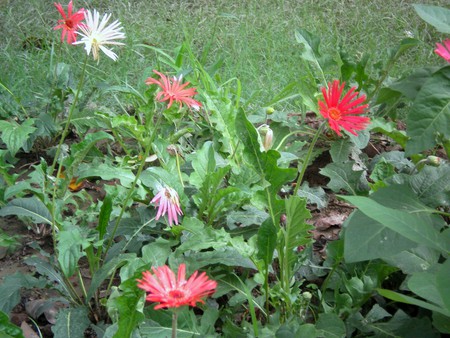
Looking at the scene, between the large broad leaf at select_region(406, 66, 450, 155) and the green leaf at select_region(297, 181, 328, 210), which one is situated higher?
the large broad leaf at select_region(406, 66, 450, 155)

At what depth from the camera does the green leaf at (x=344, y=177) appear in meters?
2.23

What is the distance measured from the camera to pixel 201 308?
186 cm

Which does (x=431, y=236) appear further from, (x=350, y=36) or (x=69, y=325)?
(x=350, y=36)

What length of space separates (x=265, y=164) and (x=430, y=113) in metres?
0.45

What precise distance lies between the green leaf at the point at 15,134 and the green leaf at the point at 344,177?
3.74 feet

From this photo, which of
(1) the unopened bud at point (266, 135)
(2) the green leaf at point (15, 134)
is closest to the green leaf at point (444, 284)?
(1) the unopened bud at point (266, 135)

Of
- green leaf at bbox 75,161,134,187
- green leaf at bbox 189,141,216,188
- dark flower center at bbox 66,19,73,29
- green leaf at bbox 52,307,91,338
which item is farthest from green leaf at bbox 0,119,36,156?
green leaf at bbox 52,307,91,338

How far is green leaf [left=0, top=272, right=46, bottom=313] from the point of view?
1866 mm

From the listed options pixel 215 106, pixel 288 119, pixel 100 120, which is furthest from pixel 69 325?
pixel 288 119

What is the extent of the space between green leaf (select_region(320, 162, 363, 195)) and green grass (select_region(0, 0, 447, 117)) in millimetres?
1277

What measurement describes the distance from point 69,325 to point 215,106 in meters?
0.93

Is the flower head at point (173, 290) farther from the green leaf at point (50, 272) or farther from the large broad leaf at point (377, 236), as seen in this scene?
the green leaf at point (50, 272)

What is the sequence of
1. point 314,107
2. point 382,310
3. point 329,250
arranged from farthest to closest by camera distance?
point 314,107, point 329,250, point 382,310

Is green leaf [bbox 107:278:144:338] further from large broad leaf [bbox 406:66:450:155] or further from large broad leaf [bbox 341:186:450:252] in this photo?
large broad leaf [bbox 406:66:450:155]
